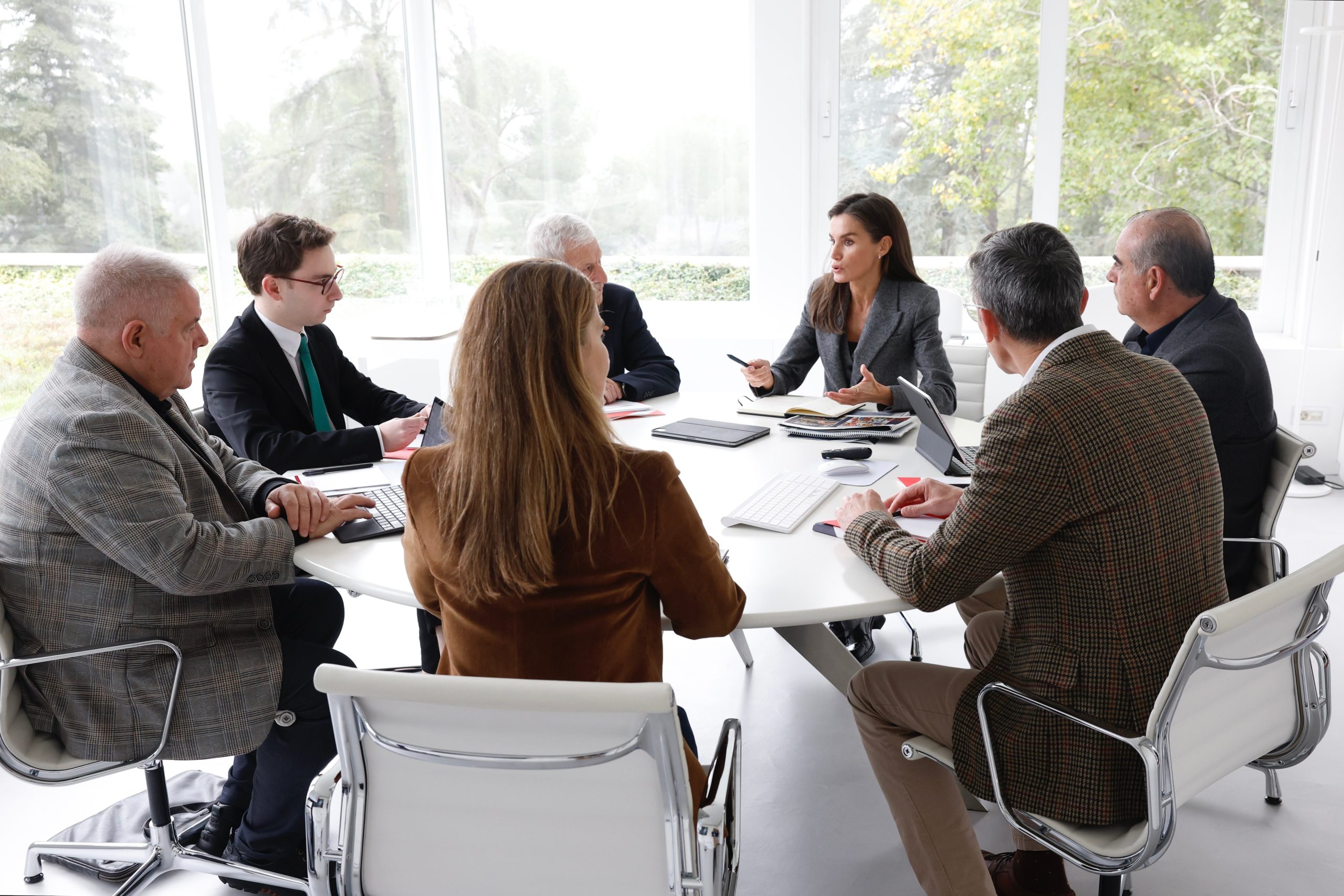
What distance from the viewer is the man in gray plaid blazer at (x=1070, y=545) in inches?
62.1

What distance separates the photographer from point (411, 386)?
5043 millimetres

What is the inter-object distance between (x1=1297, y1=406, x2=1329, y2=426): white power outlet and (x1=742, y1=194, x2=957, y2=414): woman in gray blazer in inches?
109

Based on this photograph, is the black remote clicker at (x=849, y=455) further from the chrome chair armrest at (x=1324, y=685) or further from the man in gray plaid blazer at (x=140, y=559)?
the man in gray plaid blazer at (x=140, y=559)

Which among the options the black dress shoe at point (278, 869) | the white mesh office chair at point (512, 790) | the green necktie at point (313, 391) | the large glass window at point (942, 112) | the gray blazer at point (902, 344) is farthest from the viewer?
the large glass window at point (942, 112)

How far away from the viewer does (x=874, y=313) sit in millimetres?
3479

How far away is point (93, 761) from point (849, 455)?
175 cm

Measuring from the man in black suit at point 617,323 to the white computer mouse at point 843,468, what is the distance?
989 millimetres

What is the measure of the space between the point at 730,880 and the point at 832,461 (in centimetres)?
122

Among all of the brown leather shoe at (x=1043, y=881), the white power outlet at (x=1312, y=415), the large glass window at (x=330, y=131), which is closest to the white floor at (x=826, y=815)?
the brown leather shoe at (x=1043, y=881)

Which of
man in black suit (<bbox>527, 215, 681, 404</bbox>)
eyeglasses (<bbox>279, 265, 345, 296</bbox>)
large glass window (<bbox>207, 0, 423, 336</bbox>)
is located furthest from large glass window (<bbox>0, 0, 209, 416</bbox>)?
man in black suit (<bbox>527, 215, 681, 404</bbox>)

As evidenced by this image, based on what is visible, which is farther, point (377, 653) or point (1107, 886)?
point (377, 653)

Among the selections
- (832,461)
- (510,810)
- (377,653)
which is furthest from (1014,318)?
(377,653)

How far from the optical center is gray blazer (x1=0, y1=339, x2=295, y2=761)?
1818mm

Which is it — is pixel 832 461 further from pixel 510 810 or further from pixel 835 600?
pixel 510 810
